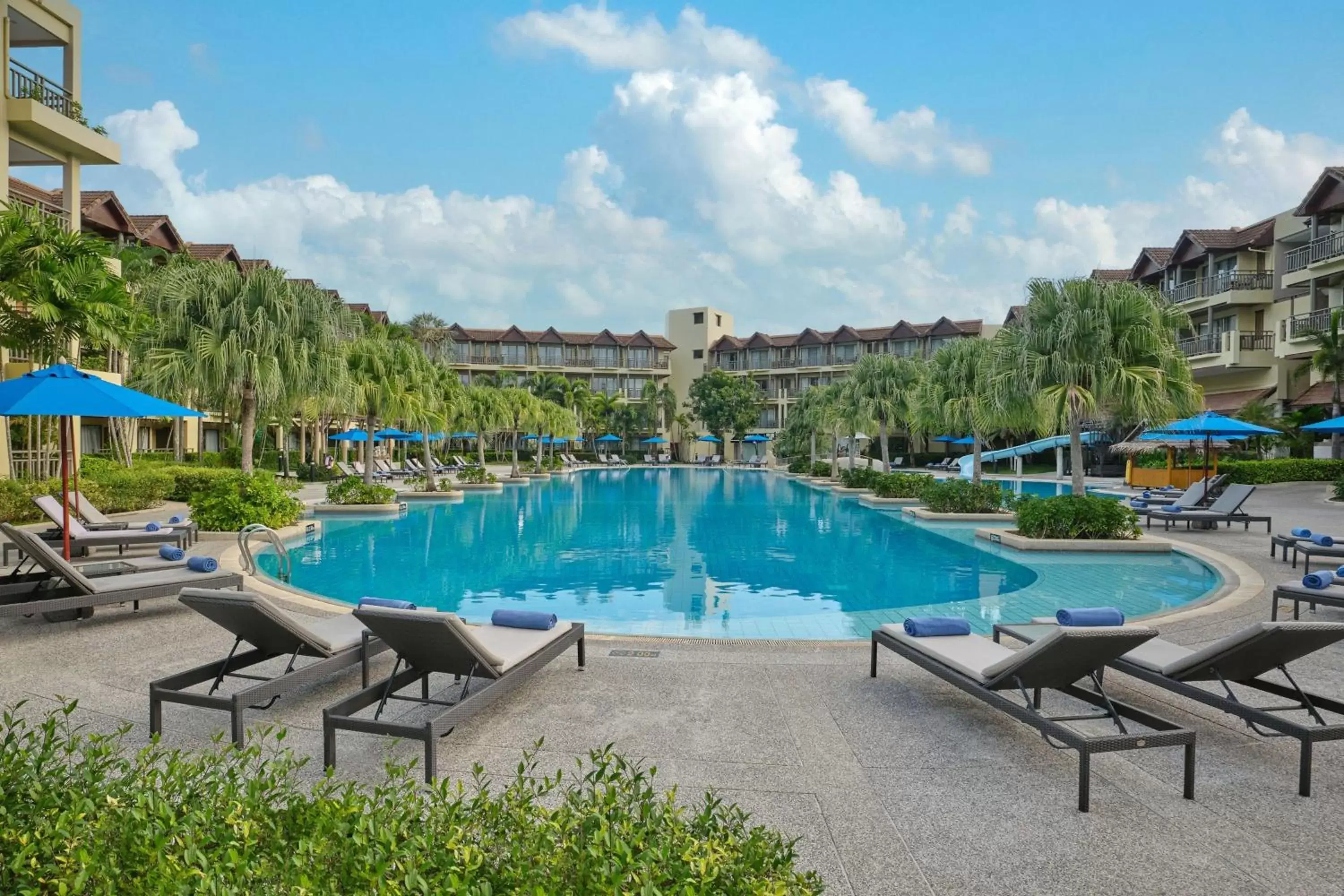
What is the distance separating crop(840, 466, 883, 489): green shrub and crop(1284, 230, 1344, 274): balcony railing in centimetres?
1731

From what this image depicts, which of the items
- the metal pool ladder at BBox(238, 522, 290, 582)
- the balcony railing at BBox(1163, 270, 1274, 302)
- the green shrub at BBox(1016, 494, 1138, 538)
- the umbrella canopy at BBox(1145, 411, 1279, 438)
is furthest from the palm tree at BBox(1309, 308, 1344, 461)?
the metal pool ladder at BBox(238, 522, 290, 582)

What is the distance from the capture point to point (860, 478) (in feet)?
94.4

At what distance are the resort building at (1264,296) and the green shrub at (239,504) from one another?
3087 centimetres

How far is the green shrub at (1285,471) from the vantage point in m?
26.5

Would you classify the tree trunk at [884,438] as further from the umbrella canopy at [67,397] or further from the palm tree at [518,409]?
the umbrella canopy at [67,397]

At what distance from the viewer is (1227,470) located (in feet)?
88.2

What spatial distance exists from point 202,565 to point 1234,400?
124 feet

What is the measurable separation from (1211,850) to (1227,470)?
28731 mm

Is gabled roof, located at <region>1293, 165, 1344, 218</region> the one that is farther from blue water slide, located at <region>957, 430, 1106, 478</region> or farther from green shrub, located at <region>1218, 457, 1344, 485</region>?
blue water slide, located at <region>957, 430, 1106, 478</region>

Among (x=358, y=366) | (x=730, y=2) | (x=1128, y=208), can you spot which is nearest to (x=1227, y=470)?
(x=1128, y=208)

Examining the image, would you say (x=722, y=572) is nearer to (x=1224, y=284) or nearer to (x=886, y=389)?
(x=886, y=389)

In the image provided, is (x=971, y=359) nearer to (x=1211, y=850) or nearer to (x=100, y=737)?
(x=1211, y=850)

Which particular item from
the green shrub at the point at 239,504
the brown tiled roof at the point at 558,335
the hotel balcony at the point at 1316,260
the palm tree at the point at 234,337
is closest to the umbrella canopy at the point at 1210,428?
the hotel balcony at the point at 1316,260

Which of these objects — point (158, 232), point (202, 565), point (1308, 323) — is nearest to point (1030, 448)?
point (1308, 323)
